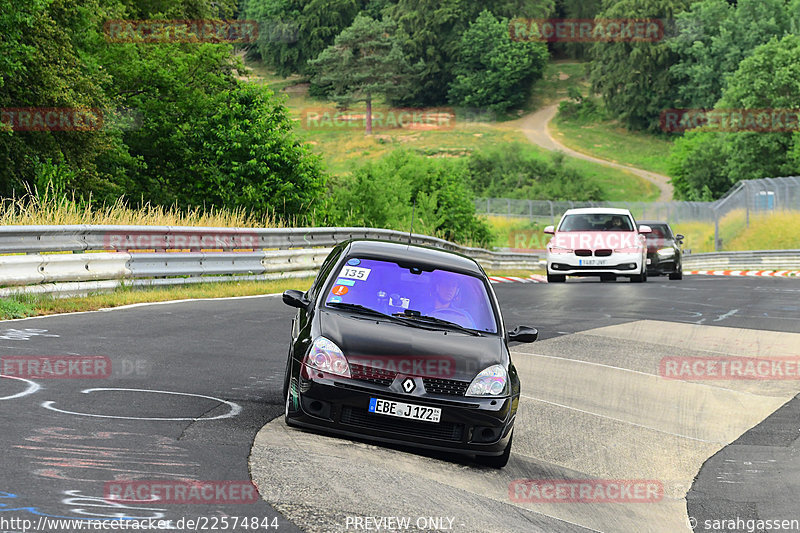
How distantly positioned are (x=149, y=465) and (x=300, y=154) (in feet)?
88.5

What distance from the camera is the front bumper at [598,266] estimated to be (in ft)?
82.9

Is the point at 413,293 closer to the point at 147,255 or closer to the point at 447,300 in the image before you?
the point at 447,300

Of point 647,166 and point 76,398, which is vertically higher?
point 76,398

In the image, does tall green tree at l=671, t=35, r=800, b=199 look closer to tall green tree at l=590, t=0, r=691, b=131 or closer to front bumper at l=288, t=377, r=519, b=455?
tall green tree at l=590, t=0, r=691, b=131

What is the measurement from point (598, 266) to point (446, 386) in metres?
18.1

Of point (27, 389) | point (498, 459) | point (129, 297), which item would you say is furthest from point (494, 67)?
point (498, 459)

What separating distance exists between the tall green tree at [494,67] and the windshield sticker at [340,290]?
132 m

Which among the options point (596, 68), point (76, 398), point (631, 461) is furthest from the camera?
point (596, 68)

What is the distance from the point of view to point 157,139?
37.8 metres

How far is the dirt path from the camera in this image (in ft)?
358

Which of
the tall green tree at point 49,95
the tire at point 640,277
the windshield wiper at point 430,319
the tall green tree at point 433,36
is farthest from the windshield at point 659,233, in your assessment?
the tall green tree at point 433,36

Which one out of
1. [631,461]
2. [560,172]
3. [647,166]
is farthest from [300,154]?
[647,166]

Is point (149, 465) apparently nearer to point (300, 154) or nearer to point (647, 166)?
point (300, 154)

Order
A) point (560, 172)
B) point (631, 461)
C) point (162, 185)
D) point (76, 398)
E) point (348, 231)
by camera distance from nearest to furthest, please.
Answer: point (76, 398) < point (631, 461) < point (348, 231) < point (162, 185) < point (560, 172)
